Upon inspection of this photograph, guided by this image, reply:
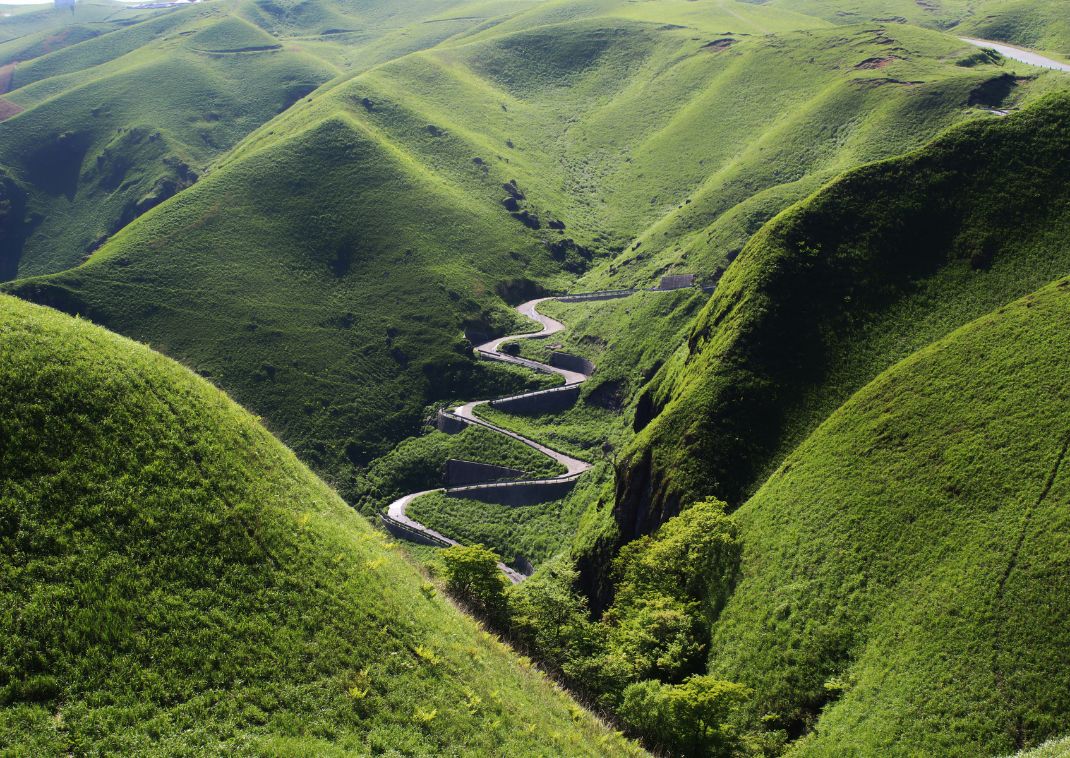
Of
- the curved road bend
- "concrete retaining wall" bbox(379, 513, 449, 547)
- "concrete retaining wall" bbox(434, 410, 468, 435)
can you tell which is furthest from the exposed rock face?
"concrete retaining wall" bbox(379, 513, 449, 547)

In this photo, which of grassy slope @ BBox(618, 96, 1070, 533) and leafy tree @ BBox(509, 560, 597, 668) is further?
grassy slope @ BBox(618, 96, 1070, 533)

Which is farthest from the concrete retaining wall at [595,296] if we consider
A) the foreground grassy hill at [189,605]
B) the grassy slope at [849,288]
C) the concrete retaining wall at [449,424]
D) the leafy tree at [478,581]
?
the foreground grassy hill at [189,605]

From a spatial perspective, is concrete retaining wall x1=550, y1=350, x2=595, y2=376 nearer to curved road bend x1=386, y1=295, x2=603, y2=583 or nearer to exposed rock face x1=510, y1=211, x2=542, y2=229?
curved road bend x1=386, y1=295, x2=603, y2=583

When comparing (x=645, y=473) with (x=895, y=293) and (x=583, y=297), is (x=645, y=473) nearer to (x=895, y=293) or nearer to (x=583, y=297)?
(x=895, y=293)

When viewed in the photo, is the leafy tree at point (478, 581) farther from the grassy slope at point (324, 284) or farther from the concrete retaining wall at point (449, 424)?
the concrete retaining wall at point (449, 424)

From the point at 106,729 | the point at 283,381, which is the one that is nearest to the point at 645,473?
A: the point at 106,729
